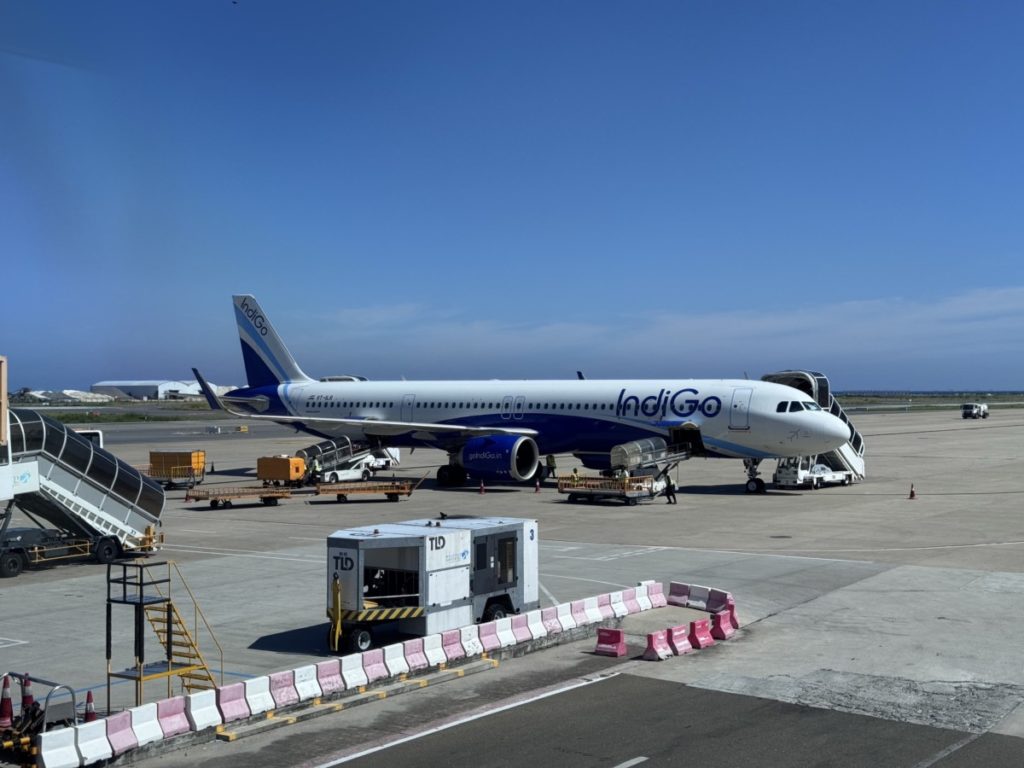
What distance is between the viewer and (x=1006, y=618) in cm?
2172

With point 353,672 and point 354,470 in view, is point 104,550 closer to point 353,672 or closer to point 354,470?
point 353,672

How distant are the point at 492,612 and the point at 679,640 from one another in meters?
3.73

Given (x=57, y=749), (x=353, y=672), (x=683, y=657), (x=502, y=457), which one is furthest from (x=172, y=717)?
(x=502, y=457)

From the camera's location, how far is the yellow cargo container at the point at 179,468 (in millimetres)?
51000

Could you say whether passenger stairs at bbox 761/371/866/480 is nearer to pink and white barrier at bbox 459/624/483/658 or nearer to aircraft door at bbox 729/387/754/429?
aircraft door at bbox 729/387/754/429

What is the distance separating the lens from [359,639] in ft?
61.5

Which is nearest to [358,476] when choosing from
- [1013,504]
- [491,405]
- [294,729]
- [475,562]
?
[491,405]

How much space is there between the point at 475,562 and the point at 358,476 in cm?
3494

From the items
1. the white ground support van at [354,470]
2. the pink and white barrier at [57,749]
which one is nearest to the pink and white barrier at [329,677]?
the pink and white barrier at [57,749]

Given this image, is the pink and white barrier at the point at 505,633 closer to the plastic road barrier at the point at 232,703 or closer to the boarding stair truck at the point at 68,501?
the plastic road barrier at the point at 232,703

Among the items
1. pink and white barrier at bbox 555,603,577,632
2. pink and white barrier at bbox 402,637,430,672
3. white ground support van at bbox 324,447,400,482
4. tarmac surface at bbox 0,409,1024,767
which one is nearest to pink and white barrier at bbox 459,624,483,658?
tarmac surface at bbox 0,409,1024,767

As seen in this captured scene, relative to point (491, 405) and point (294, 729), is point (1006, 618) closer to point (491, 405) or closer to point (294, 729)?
point (294, 729)

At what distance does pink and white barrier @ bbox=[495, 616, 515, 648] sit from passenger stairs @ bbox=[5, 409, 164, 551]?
47.4 ft

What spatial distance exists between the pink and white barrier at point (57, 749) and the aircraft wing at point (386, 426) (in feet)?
122
